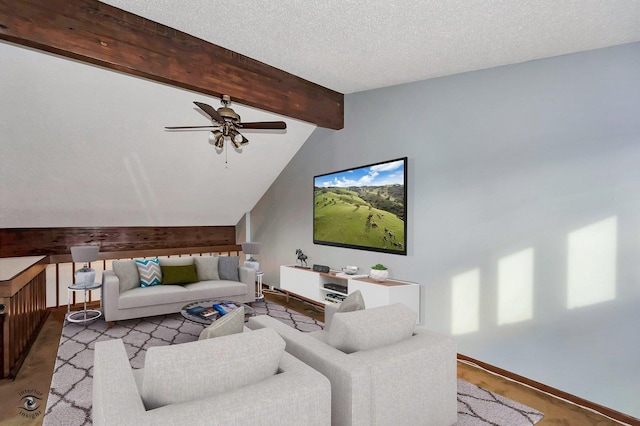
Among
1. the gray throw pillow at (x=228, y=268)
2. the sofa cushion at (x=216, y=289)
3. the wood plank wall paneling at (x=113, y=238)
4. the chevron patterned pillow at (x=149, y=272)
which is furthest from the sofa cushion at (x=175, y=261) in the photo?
the wood plank wall paneling at (x=113, y=238)

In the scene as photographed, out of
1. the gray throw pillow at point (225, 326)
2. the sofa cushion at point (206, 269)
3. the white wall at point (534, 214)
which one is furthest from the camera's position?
the sofa cushion at point (206, 269)

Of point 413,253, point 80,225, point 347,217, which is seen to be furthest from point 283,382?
point 80,225

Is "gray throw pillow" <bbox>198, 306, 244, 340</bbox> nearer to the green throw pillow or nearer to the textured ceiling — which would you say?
the textured ceiling

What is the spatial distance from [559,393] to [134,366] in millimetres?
3693

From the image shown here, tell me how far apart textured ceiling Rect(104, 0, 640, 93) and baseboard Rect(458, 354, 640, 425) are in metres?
2.71

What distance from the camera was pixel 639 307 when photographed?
2.41m

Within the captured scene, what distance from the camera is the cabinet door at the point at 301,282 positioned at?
193 inches

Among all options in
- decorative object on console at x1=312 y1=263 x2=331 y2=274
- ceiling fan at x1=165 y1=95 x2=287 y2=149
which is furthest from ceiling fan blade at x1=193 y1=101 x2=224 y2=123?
decorative object on console at x1=312 y1=263 x2=331 y2=274

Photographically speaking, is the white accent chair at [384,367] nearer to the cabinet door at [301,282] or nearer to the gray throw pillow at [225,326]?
the gray throw pillow at [225,326]

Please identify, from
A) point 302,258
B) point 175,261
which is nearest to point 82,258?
point 175,261

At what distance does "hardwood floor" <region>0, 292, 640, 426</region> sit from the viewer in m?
2.41

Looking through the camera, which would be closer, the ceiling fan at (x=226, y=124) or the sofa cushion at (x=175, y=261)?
the ceiling fan at (x=226, y=124)

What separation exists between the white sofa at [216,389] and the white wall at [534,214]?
2.30 metres

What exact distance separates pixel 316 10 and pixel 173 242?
564 cm
